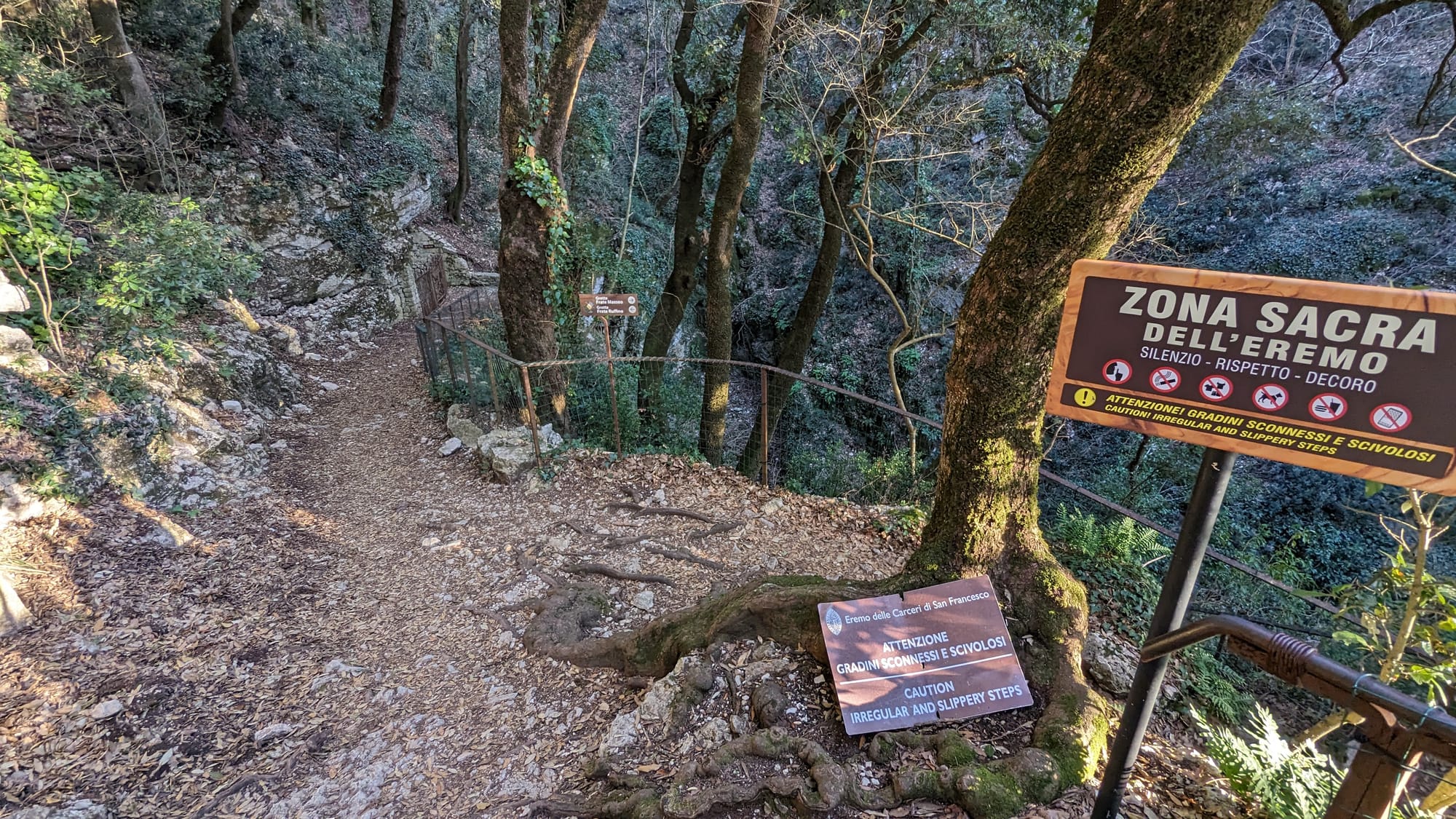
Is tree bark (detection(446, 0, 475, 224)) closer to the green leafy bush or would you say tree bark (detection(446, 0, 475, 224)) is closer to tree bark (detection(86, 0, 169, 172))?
tree bark (detection(86, 0, 169, 172))

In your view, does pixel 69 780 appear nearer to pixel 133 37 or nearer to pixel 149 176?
pixel 149 176

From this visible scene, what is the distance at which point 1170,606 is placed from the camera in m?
1.63

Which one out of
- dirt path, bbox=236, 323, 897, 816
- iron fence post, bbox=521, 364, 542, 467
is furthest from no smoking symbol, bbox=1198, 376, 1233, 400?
iron fence post, bbox=521, 364, 542, 467

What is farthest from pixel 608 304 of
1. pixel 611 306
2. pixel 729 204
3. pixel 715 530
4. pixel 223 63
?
pixel 223 63

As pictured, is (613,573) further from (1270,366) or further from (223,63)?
(223,63)

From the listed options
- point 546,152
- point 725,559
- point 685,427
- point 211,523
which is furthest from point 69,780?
point 685,427

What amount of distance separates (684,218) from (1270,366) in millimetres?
7631

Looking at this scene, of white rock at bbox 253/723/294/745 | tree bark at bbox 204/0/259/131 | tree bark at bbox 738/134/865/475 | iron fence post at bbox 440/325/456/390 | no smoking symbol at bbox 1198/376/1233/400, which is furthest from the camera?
tree bark at bbox 204/0/259/131

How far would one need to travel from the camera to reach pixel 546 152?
19.8ft

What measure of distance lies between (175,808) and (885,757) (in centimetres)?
322

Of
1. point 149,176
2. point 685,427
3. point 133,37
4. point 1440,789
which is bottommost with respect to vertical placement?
point 685,427

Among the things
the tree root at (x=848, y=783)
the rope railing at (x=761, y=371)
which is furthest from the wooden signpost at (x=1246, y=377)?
the rope railing at (x=761, y=371)

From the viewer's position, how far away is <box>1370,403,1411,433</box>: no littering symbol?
50.3 inches

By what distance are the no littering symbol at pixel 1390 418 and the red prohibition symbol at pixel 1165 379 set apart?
36cm
